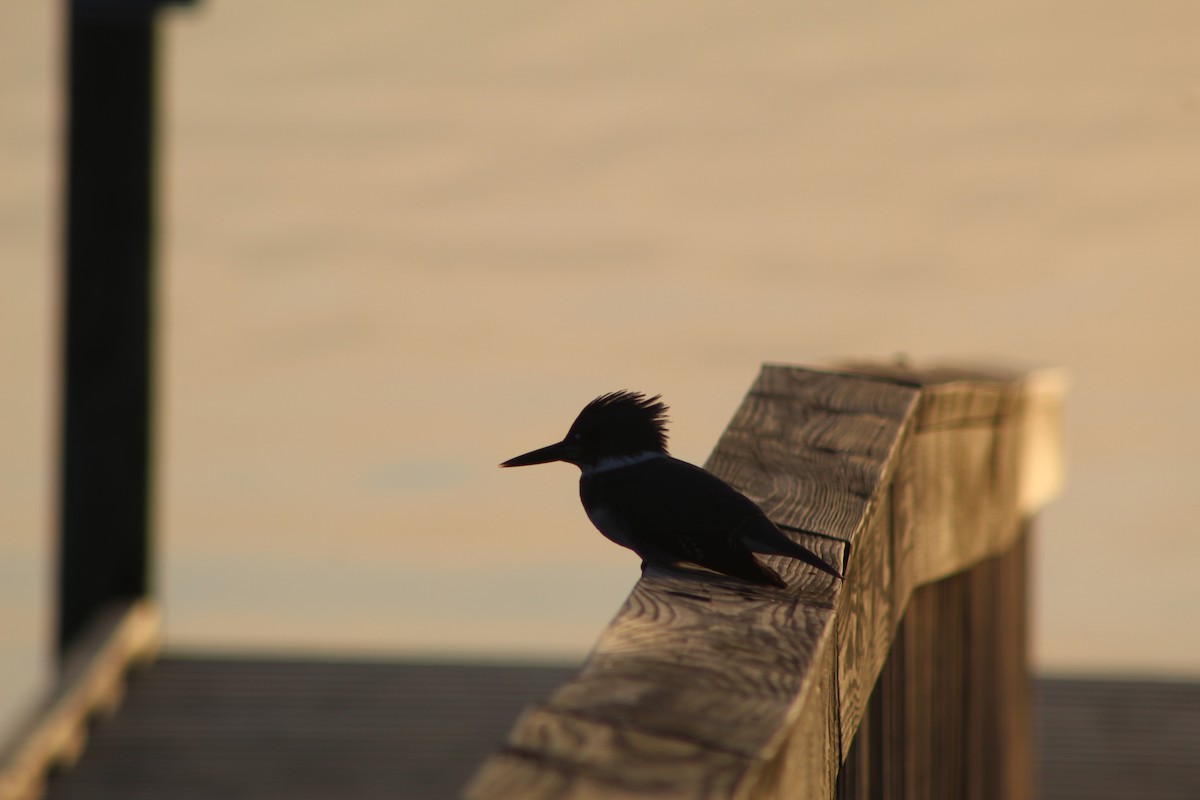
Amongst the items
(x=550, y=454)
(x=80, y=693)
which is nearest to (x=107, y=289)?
(x=80, y=693)

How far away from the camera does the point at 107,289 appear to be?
13305 mm

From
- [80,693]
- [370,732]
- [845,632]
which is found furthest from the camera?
[80,693]

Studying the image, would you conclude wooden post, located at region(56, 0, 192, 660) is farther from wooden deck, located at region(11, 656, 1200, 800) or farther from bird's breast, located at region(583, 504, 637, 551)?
bird's breast, located at region(583, 504, 637, 551)

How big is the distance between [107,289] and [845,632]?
12.4m

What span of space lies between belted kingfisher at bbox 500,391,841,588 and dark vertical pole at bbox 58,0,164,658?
37.5 feet

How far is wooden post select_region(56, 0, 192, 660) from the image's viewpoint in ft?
43.2

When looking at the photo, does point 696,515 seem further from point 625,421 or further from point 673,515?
point 625,421

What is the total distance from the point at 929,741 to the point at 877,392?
911 mm

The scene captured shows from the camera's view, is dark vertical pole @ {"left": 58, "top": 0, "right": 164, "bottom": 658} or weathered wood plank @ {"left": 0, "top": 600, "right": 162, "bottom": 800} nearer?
weathered wood plank @ {"left": 0, "top": 600, "right": 162, "bottom": 800}

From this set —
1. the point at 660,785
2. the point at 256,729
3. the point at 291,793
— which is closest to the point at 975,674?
the point at 660,785

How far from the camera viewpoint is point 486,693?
36.6 ft

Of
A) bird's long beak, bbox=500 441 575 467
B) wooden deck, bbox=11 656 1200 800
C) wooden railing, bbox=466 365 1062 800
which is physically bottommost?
wooden deck, bbox=11 656 1200 800

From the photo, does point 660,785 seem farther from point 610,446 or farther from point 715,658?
point 610,446

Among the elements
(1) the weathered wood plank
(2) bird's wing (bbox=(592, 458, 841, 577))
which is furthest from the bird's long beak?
(1) the weathered wood plank
